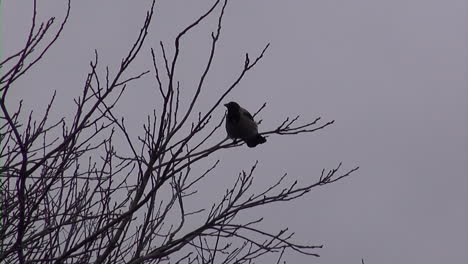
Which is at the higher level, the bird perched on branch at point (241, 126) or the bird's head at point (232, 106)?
the bird's head at point (232, 106)

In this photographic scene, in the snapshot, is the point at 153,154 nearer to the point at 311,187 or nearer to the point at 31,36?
the point at 31,36

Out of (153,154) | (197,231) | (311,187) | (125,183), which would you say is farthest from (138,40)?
(125,183)

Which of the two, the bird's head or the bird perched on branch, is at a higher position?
the bird's head

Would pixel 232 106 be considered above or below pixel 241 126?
above

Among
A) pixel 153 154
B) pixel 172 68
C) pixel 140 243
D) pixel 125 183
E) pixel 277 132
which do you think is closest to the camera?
pixel 172 68

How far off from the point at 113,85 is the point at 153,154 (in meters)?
0.46

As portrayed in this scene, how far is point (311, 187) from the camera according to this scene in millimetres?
3389

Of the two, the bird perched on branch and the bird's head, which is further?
the bird's head

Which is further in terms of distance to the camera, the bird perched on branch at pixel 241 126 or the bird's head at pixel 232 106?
the bird's head at pixel 232 106

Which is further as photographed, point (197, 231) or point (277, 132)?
point (277, 132)

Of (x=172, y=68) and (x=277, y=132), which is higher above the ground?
(x=277, y=132)

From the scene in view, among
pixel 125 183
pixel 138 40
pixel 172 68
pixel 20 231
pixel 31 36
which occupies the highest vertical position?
pixel 125 183

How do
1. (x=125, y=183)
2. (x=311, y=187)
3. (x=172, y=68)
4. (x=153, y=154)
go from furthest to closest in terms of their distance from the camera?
(x=125, y=183) < (x=311, y=187) < (x=153, y=154) < (x=172, y=68)

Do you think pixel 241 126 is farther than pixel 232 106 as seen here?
No
